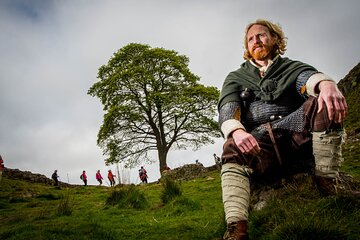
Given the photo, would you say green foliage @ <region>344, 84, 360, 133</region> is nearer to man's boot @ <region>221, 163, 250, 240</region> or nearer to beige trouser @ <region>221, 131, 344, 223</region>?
beige trouser @ <region>221, 131, 344, 223</region>

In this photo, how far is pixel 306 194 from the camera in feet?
9.26

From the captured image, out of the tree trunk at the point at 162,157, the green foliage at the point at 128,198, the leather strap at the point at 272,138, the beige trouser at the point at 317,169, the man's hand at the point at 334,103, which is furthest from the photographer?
the tree trunk at the point at 162,157

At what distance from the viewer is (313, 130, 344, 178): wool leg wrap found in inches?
90.0

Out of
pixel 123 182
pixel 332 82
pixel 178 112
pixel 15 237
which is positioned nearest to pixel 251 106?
pixel 332 82

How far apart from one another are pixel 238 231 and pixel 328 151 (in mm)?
926

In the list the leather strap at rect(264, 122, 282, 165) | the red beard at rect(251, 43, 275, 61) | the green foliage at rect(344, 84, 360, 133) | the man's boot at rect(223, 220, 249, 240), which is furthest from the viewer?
the green foliage at rect(344, 84, 360, 133)

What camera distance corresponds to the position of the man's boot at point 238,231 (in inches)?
78.4

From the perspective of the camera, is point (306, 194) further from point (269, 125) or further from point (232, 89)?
point (232, 89)

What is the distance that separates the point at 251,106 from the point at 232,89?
23 cm

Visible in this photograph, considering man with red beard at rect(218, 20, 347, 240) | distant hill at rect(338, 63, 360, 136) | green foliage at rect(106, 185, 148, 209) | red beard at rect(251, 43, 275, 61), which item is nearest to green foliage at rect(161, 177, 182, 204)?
green foliage at rect(106, 185, 148, 209)

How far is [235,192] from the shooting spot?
2.23 m

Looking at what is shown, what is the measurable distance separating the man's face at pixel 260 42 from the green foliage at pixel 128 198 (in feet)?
18.9

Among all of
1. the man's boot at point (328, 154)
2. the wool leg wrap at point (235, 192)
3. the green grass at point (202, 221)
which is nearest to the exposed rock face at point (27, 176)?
the green grass at point (202, 221)

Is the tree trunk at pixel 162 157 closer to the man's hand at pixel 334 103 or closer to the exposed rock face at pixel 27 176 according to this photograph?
the exposed rock face at pixel 27 176
